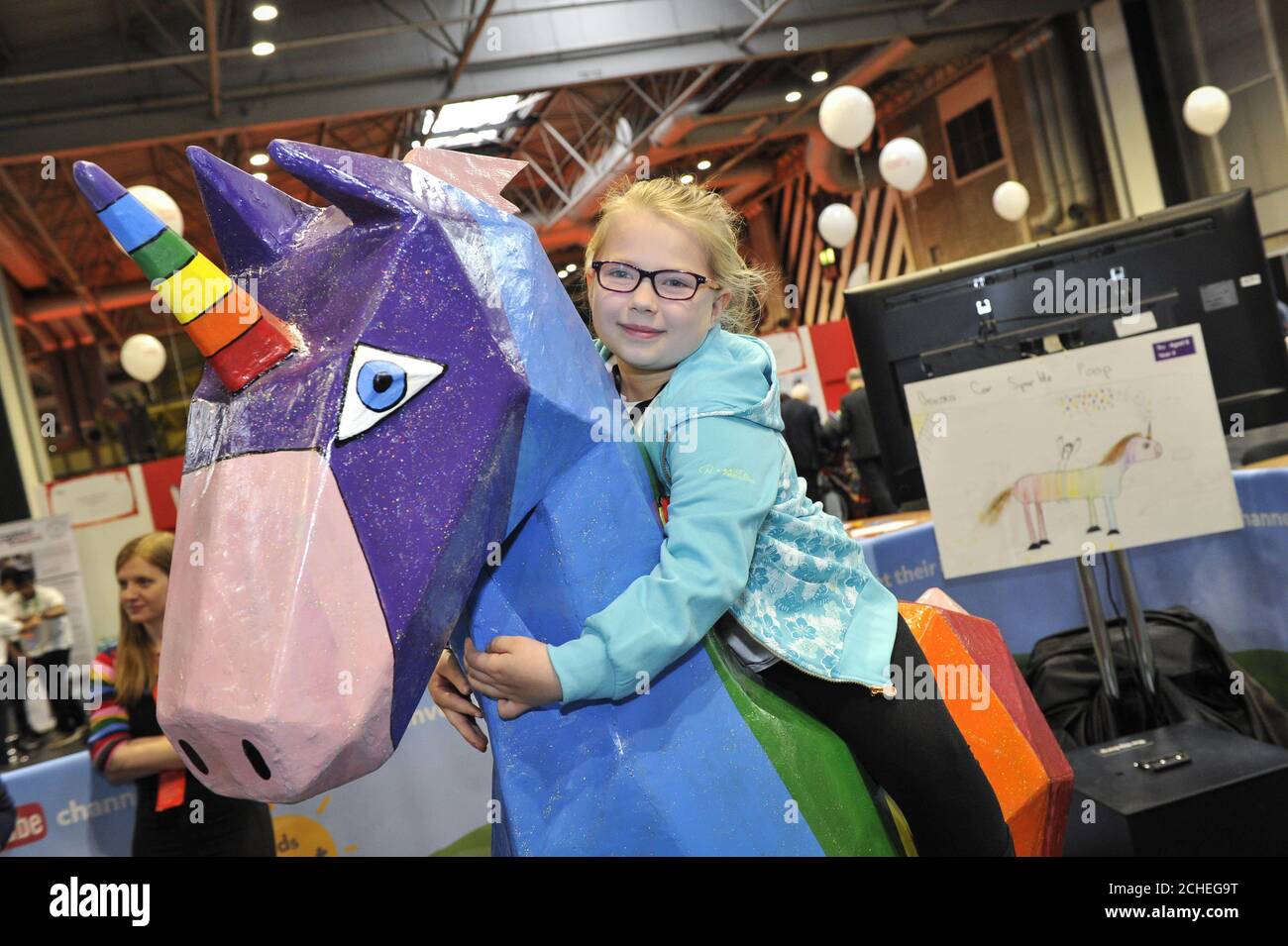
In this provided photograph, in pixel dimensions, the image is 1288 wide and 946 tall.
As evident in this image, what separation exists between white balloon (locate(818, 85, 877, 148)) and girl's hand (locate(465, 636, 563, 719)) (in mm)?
9394

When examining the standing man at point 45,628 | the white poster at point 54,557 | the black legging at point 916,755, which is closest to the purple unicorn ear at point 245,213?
the black legging at point 916,755

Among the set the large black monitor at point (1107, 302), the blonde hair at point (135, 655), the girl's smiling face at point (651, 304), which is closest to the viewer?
the girl's smiling face at point (651, 304)

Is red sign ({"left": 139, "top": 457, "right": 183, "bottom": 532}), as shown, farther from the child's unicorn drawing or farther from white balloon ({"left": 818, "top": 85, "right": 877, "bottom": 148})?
the child's unicorn drawing

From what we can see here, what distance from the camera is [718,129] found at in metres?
14.1

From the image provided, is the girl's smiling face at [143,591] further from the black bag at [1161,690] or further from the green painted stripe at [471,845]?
the black bag at [1161,690]

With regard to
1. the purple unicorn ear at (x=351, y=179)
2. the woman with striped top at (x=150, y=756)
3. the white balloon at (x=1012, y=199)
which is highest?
the white balloon at (x=1012, y=199)

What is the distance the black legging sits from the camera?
1.26 metres

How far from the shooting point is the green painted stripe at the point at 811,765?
115cm

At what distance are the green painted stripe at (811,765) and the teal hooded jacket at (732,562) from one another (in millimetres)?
50

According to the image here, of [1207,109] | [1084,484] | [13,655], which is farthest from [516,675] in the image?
[1207,109]

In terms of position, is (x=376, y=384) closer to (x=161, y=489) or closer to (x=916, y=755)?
(x=916, y=755)

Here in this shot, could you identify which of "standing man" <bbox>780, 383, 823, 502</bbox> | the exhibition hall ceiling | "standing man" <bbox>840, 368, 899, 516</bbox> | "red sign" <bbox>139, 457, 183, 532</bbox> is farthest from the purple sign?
"red sign" <bbox>139, 457, 183, 532</bbox>

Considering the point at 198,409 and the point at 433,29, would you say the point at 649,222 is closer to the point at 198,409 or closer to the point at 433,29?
the point at 198,409

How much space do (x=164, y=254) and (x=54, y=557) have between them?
7.56m
